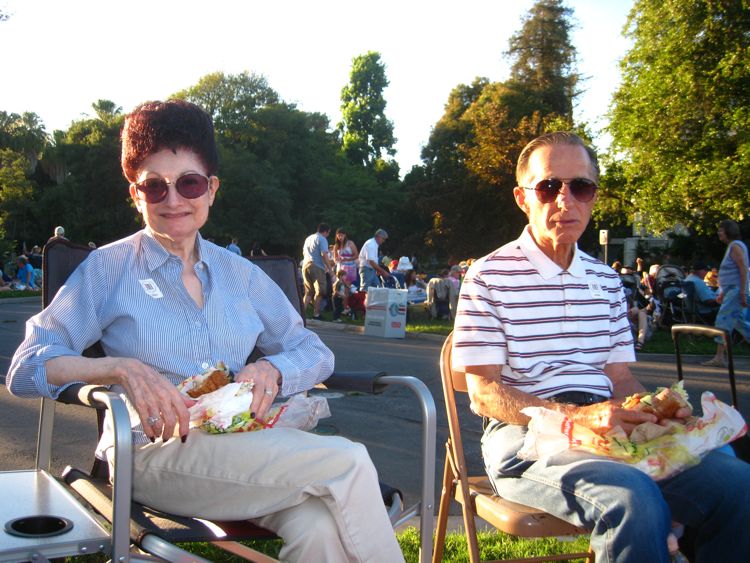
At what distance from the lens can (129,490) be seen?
6.09 feet

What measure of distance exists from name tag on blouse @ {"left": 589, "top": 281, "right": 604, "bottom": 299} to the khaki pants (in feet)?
3.90

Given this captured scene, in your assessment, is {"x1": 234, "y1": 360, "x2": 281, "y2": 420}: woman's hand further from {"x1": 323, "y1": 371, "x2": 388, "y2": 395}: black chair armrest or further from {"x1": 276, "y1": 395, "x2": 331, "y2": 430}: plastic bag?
{"x1": 323, "y1": 371, "x2": 388, "y2": 395}: black chair armrest

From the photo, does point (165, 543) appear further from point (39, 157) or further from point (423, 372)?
point (39, 157)

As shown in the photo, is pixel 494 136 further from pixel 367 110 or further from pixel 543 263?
pixel 367 110

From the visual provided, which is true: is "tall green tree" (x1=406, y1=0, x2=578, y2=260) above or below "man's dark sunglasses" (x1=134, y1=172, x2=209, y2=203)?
above

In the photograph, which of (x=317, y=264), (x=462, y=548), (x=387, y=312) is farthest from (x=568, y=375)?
(x=317, y=264)

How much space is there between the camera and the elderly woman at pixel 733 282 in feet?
30.9

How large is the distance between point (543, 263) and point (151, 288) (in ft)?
4.59

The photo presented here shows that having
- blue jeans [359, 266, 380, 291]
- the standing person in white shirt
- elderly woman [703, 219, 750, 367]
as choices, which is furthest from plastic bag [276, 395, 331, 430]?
blue jeans [359, 266, 380, 291]

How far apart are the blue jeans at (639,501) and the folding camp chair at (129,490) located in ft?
1.08

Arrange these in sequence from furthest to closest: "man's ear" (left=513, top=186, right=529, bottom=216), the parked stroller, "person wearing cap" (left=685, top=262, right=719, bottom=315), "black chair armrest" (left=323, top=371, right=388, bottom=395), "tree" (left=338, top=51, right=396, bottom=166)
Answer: "tree" (left=338, top=51, right=396, bottom=166) < the parked stroller < "person wearing cap" (left=685, top=262, right=719, bottom=315) < "man's ear" (left=513, top=186, right=529, bottom=216) < "black chair armrest" (left=323, top=371, right=388, bottom=395)

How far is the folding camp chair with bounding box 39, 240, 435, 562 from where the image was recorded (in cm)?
187

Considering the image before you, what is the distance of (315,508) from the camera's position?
79.9 inches

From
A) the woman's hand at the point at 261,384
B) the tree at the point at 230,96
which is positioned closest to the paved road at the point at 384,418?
the woman's hand at the point at 261,384
